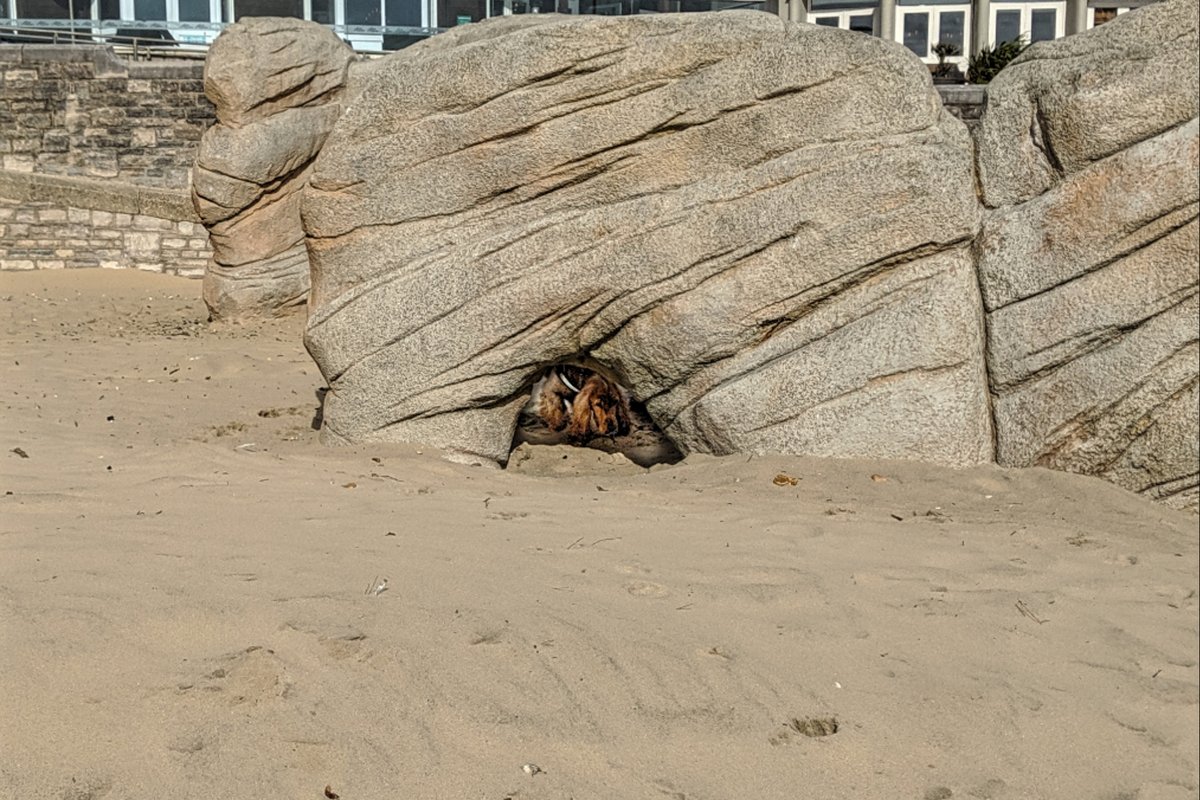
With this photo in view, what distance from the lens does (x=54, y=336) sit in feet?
37.2

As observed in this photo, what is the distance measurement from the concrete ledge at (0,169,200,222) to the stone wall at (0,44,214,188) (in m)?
0.23

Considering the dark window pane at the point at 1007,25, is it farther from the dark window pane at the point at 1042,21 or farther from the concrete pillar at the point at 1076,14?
the concrete pillar at the point at 1076,14

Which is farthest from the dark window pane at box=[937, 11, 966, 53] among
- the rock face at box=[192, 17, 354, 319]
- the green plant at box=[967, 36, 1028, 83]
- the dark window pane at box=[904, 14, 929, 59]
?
the rock face at box=[192, 17, 354, 319]

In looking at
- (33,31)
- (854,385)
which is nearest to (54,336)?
(854,385)

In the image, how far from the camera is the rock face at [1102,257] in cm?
523

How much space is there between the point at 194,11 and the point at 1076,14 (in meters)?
13.7

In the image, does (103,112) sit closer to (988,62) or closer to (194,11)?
(194,11)

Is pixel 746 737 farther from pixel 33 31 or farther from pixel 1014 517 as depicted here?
pixel 33 31

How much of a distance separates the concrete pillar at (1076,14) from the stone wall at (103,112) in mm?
13175

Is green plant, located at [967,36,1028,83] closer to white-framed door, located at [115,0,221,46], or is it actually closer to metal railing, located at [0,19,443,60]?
metal railing, located at [0,19,443,60]

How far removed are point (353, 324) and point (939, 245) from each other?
269cm

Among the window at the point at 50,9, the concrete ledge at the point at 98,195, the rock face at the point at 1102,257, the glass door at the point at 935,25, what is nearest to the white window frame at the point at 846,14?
the glass door at the point at 935,25

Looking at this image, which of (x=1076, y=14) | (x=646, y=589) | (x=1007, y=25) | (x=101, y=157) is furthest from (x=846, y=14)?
(x=646, y=589)

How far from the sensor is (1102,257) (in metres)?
5.39
